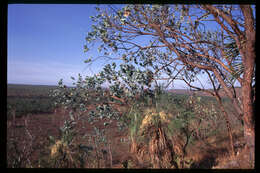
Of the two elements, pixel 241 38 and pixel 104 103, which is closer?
pixel 241 38

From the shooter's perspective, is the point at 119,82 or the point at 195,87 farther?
the point at 195,87

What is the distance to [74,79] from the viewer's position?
357 centimetres

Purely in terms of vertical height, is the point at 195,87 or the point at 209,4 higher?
the point at 209,4

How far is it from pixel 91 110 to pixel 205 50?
3.19m

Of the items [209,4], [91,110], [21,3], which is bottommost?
[91,110]

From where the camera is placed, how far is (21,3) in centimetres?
245

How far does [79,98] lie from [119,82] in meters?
1.12
